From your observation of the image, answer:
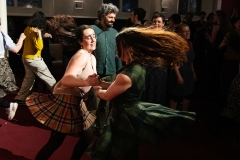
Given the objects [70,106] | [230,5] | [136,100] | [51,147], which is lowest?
[51,147]

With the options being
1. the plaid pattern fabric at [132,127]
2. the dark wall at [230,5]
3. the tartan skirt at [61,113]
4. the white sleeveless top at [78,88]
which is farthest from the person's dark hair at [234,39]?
the dark wall at [230,5]

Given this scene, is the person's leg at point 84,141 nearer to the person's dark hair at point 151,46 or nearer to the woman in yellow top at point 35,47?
the person's dark hair at point 151,46

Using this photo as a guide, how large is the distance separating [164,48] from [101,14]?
5.24 ft

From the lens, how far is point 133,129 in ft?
7.45

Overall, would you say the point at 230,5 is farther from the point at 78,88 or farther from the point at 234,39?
the point at 78,88

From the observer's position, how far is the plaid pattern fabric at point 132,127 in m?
2.28

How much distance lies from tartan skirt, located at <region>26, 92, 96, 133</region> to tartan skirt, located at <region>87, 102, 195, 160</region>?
31 cm

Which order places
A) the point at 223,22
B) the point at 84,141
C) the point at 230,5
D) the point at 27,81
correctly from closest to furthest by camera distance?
the point at 84,141 < the point at 27,81 < the point at 223,22 < the point at 230,5

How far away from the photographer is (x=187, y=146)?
3.67 metres

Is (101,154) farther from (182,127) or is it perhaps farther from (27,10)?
(27,10)

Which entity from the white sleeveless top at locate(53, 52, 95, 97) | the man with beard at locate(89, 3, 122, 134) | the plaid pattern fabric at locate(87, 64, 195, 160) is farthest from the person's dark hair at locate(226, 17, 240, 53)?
the white sleeveless top at locate(53, 52, 95, 97)

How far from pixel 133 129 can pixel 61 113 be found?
583 millimetres

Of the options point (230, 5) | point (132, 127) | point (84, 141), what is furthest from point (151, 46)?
point (230, 5)

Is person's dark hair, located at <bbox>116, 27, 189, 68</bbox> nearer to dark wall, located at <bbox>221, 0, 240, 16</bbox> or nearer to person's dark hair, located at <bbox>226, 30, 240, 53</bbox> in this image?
person's dark hair, located at <bbox>226, 30, 240, 53</bbox>
